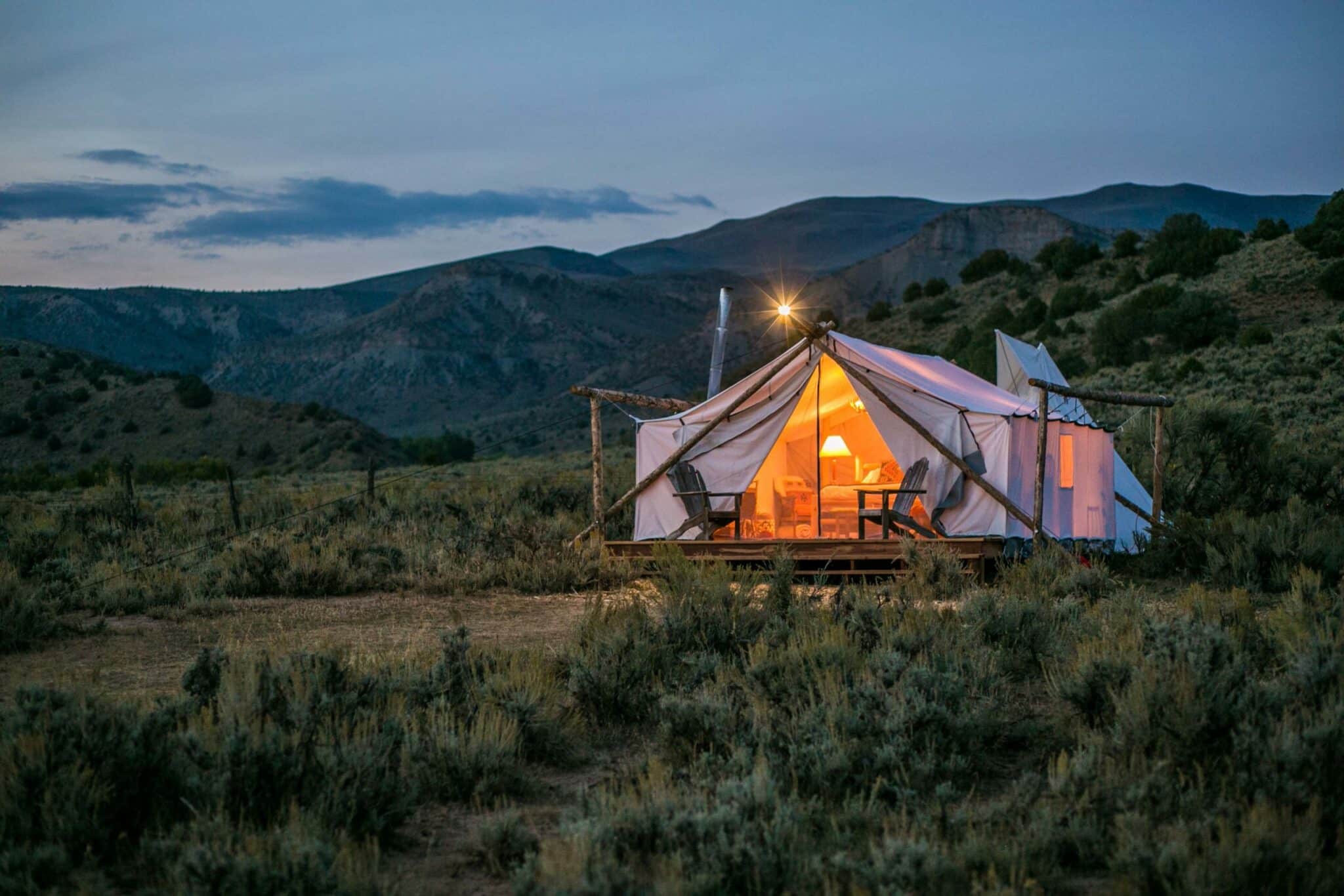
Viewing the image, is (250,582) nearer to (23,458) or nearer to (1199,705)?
(1199,705)

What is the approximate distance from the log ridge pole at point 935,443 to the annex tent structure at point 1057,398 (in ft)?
5.83

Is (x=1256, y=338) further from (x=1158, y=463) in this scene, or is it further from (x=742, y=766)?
(x=742, y=766)

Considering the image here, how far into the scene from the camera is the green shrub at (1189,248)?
122 feet

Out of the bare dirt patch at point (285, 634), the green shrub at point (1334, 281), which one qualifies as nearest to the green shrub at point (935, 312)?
the green shrub at point (1334, 281)

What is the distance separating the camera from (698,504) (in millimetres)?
12703

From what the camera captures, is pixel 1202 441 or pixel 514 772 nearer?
pixel 514 772

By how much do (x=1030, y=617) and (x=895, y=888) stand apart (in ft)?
12.7

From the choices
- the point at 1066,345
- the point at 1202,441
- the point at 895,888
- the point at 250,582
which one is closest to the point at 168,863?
the point at 895,888

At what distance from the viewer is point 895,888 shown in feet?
11.9

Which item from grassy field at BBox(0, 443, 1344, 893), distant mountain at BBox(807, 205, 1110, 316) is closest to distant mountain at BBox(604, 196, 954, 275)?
distant mountain at BBox(807, 205, 1110, 316)

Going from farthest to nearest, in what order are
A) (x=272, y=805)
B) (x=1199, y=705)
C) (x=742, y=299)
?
(x=742, y=299), (x=1199, y=705), (x=272, y=805)

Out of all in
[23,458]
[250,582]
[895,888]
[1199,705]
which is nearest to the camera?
[895,888]

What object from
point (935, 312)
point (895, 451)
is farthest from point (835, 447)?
point (935, 312)

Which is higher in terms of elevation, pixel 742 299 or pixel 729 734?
pixel 742 299
